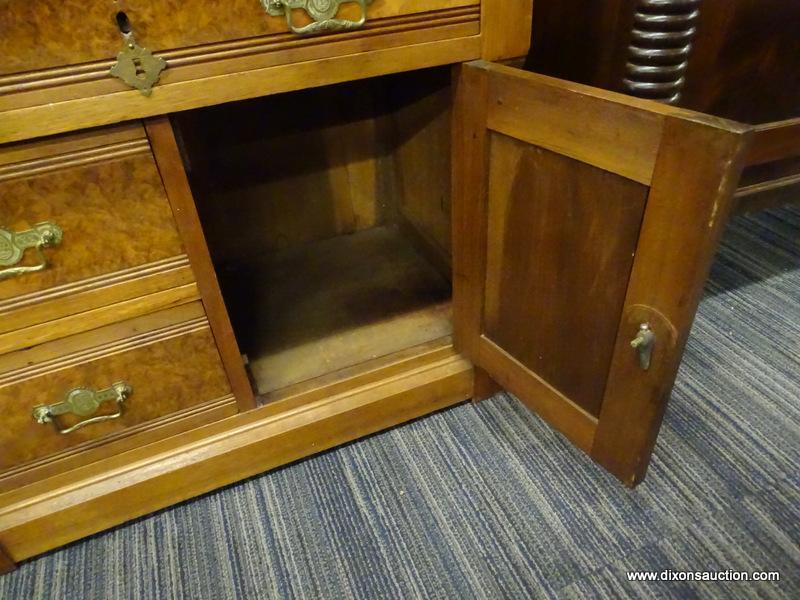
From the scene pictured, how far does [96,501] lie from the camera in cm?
79

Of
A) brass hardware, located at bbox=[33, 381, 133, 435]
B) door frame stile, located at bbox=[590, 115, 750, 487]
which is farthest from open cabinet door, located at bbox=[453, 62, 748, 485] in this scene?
brass hardware, located at bbox=[33, 381, 133, 435]

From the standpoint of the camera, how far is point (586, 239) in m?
0.65

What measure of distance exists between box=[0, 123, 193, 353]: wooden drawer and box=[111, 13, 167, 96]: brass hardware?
2.0 inches

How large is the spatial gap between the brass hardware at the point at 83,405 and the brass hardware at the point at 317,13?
0.50 m

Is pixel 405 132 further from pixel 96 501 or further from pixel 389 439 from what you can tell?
pixel 96 501

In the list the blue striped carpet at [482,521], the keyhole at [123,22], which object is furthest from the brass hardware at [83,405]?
the keyhole at [123,22]

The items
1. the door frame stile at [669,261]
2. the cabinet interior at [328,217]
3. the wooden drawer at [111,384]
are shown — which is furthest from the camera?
the cabinet interior at [328,217]

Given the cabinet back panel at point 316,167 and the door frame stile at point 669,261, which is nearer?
the door frame stile at point 669,261

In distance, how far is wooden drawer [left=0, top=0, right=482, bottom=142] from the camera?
0.53 meters

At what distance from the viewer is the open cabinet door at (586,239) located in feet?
1.73

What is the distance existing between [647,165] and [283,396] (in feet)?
2.00

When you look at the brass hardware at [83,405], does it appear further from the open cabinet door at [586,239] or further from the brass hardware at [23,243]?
the open cabinet door at [586,239]

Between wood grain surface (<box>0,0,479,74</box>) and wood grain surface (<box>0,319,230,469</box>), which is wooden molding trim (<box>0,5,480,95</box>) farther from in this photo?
wood grain surface (<box>0,319,230,469</box>)

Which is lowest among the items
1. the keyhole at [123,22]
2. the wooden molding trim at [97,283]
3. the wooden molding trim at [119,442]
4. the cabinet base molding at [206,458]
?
the cabinet base molding at [206,458]
